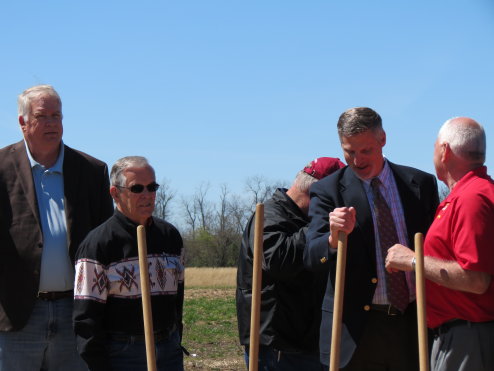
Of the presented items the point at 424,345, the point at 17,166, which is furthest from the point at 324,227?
the point at 17,166

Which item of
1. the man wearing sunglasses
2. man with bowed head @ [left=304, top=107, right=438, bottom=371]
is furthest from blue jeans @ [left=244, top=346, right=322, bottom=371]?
the man wearing sunglasses

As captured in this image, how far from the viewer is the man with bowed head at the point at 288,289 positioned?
4695mm

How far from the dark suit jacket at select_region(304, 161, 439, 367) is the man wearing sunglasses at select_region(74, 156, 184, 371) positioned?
80cm

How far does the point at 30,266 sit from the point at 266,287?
1425mm

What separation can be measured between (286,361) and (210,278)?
1217 inches

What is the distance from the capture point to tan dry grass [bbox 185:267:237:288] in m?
34.5

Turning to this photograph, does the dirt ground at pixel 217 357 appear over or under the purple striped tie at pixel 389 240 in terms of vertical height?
under

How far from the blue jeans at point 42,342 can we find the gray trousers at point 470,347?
7.19 ft

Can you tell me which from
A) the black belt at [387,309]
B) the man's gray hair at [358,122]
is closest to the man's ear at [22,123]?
the man's gray hair at [358,122]

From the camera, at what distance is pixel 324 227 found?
4188 millimetres

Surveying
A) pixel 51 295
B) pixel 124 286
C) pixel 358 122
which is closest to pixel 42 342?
pixel 51 295

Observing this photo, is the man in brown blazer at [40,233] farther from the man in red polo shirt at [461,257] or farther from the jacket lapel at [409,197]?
the man in red polo shirt at [461,257]

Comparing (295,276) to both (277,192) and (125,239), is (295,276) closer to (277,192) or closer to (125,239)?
(277,192)

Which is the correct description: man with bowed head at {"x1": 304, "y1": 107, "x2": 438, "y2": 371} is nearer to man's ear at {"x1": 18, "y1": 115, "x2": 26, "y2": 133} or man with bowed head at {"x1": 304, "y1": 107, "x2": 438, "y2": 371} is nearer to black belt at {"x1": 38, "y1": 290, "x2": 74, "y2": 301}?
black belt at {"x1": 38, "y1": 290, "x2": 74, "y2": 301}
